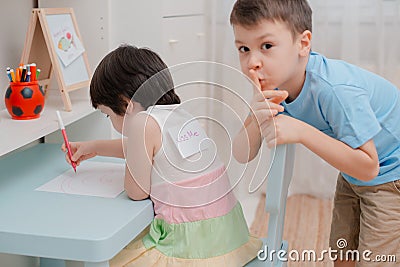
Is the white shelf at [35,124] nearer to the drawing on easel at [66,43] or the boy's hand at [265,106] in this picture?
the drawing on easel at [66,43]

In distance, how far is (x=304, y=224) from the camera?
2443mm

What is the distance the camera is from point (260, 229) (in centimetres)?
237

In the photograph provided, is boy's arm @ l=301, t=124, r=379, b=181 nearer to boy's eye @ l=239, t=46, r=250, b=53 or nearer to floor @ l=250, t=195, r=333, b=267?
boy's eye @ l=239, t=46, r=250, b=53

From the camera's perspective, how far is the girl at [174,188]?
1.19 metres

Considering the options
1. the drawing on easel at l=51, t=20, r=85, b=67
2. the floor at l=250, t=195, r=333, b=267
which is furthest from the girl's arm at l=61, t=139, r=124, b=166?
the floor at l=250, t=195, r=333, b=267

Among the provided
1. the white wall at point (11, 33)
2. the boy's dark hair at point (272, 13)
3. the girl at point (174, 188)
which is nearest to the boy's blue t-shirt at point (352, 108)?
the boy's dark hair at point (272, 13)

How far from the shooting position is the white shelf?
4.16 feet

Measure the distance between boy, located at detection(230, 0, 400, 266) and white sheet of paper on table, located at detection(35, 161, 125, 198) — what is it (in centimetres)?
30

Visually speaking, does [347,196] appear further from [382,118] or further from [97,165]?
[97,165]

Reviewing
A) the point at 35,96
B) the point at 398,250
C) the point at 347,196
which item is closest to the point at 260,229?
the point at 347,196

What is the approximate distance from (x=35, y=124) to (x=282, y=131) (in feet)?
2.03

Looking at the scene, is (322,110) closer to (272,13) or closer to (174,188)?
(272,13)

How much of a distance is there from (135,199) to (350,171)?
43cm

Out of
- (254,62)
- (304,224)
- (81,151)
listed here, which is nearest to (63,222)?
(81,151)
